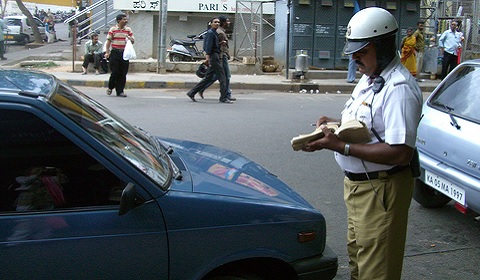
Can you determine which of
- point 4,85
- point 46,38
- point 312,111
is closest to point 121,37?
point 312,111

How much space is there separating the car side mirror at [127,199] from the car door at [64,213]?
4cm

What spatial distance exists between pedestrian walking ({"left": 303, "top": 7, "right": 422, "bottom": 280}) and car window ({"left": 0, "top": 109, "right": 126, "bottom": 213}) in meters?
1.06

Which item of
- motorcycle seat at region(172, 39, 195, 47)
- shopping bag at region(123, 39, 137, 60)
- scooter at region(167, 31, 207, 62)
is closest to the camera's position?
shopping bag at region(123, 39, 137, 60)

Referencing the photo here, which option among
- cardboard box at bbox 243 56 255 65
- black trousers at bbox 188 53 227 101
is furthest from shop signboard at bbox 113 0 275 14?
black trousers at bbox 188 53 227 101

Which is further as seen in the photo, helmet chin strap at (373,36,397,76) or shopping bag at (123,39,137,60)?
shopping bag at (123,39,137,60)

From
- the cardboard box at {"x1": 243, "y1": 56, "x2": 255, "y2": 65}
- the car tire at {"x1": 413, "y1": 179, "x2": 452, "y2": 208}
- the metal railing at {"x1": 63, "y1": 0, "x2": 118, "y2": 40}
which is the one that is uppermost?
the metal railing at {"x1": 63, "y1": 0, "x2": 118, "y2": 40}

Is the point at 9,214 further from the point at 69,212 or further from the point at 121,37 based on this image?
the point at 121,37

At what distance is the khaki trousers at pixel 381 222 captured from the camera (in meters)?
3.00

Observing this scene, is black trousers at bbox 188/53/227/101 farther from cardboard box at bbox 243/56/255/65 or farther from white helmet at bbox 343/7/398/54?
white helmet at bbox 343/7/398/54

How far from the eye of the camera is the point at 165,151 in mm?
3596

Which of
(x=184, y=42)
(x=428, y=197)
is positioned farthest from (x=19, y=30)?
(x=428, y=197)

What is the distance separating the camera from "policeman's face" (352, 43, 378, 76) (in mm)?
2948

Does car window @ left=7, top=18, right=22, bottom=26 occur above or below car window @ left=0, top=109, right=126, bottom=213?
above

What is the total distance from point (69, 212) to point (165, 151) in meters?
1.06
